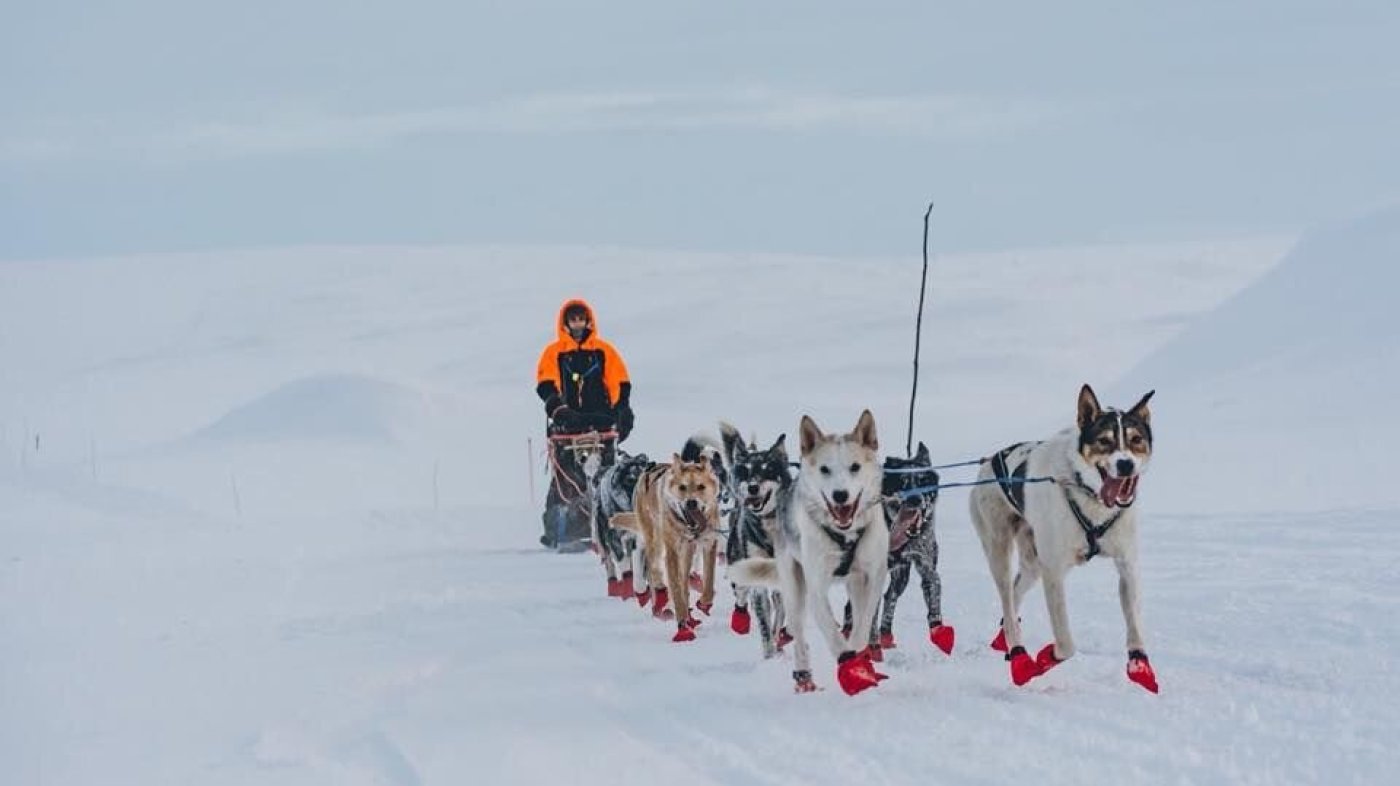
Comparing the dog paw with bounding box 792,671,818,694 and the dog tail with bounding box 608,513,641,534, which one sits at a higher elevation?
the dog tail with bounding box 608,513,641,534

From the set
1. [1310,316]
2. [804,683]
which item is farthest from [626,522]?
[1310,316]

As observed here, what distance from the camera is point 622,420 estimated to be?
13.0 meters

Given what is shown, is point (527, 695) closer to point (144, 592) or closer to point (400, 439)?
point (144, 592)

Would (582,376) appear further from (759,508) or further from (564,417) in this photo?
(759,508)

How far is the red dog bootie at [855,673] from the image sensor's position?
21.1 feet

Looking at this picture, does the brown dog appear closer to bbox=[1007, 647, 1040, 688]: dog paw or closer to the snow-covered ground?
the snow-covered ground

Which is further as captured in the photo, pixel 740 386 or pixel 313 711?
pixel 740 386

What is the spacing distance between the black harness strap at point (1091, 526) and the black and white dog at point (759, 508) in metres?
1.16

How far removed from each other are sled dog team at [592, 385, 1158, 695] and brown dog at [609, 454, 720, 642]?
278 mm

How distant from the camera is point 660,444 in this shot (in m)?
27.8

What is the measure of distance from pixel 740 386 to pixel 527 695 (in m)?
28.6

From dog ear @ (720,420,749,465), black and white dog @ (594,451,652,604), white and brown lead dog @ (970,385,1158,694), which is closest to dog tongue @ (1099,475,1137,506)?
white and brown lead dog @ (970,385,1158,694)

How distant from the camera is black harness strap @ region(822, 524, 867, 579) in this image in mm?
6629

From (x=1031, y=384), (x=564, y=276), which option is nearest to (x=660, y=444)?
(x=1031, y=384)
